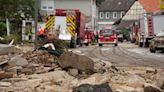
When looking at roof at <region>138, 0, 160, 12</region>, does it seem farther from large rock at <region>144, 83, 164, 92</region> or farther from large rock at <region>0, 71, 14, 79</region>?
large rock at <region>144, 83, 164, 92</region>

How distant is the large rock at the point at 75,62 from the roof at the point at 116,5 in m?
131

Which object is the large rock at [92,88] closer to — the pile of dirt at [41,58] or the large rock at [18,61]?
the large rock at [18,61]

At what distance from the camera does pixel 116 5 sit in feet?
495

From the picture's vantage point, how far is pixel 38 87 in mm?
13109

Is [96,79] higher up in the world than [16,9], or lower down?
lower down

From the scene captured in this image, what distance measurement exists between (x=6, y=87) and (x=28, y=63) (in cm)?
386

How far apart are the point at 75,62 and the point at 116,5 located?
136 meters

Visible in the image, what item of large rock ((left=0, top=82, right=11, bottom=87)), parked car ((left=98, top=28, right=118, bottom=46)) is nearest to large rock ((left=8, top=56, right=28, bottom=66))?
large rock ((left=0, top=82, right=11, bottom=87))

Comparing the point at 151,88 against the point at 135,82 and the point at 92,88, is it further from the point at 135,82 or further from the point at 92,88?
the point at 135,82

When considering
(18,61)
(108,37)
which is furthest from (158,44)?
(18,61)

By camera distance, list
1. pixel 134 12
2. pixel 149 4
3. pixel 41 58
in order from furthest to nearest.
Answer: pixel 134 12
pixel 149 4
pixel 41 58

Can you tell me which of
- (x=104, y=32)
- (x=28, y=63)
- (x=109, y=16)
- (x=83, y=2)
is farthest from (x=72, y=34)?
(x=109, y=16)

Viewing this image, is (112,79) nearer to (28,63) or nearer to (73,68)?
(73,68)

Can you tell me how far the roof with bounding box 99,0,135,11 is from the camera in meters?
149
